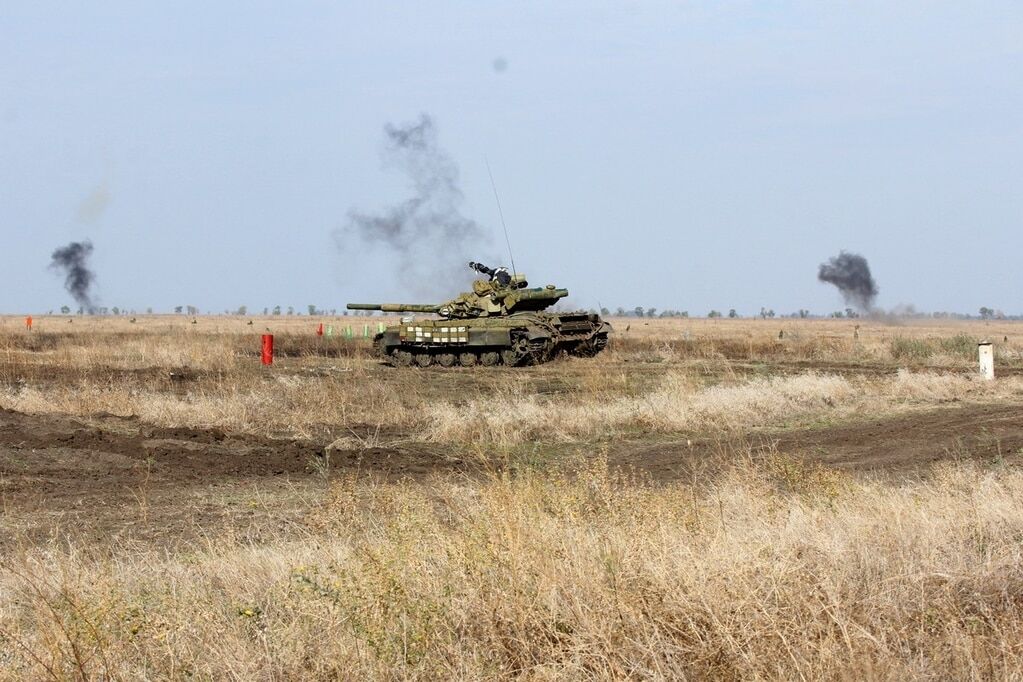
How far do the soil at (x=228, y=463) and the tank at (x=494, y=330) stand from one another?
15.0 metres

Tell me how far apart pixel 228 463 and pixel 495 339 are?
59.9 feet

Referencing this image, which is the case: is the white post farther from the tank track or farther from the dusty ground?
the tank track

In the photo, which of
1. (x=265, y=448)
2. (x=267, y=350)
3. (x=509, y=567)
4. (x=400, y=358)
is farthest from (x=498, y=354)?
(x=509, y=567)

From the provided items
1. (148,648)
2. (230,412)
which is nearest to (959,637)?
(148,648)

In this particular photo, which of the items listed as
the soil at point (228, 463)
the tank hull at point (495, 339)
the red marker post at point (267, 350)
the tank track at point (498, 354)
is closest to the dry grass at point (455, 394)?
the red marker post at point (267, 350)

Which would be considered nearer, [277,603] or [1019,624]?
[1019,624]

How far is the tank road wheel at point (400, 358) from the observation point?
105 feet

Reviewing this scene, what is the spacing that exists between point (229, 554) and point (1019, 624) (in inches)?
157

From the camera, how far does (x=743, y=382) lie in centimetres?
→ 2166

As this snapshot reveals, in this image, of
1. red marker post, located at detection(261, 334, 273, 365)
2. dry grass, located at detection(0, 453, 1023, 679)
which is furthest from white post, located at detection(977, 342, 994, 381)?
dry grass, located at detection(0, 453, 1023, 679)

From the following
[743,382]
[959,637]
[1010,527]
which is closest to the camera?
[959,637]

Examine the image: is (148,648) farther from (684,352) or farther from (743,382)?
(684,352)

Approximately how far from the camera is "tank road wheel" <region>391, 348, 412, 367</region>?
32.1 m

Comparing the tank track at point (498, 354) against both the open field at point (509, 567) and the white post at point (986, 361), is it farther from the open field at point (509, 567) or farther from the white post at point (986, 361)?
the open field at point (509, 567)
